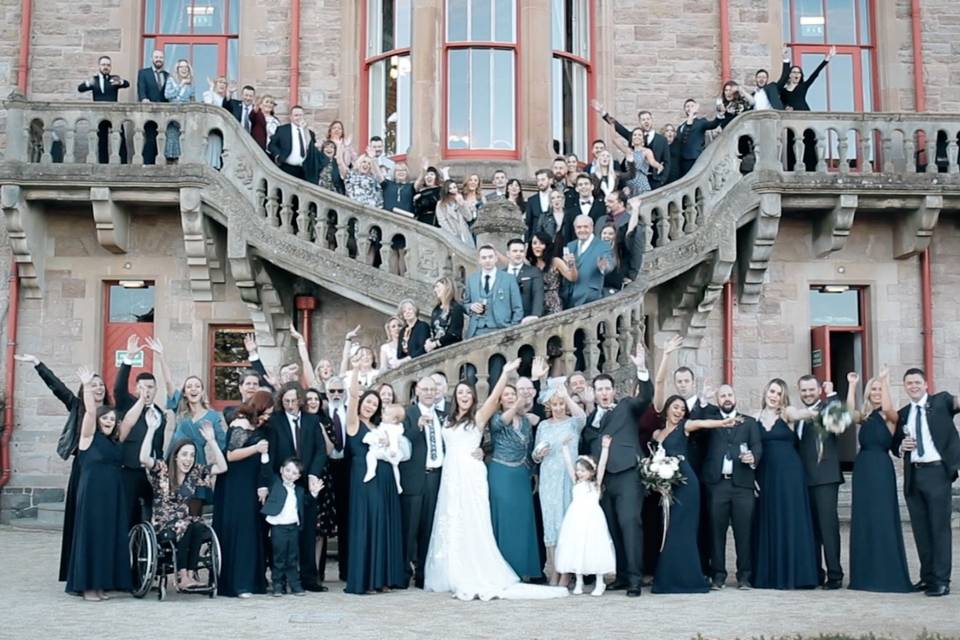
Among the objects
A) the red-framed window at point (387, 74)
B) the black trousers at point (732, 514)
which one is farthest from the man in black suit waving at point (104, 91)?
the black trousers at point (732, 514)

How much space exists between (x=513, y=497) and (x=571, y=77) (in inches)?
319

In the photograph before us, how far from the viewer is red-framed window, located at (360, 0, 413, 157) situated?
53.8 feet

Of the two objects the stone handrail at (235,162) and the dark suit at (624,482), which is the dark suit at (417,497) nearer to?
the dark suit at (624,482)

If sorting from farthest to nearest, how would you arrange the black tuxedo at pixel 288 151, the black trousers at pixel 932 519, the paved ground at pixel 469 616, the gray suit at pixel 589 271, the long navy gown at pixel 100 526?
the black tuxedo at pixel 288 151 → the gray suit at pixel 589 271 → the black trousers at pixel 932 519 → the long navy gown at pixel 100 526 → the paved ground at pixel 469 616

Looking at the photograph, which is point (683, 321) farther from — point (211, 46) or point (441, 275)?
point (211, 46)

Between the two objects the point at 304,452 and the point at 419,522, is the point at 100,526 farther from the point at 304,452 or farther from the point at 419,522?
the point at 419,522

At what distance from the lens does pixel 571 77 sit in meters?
16.6

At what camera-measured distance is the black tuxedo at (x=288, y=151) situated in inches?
578

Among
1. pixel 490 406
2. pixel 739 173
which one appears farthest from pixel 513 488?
→ pixel 739 173

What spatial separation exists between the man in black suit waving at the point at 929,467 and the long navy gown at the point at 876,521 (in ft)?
0.43

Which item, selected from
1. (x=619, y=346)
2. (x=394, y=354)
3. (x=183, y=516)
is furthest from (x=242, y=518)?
(x=619, y=346)

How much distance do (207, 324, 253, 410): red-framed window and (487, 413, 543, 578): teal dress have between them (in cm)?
672

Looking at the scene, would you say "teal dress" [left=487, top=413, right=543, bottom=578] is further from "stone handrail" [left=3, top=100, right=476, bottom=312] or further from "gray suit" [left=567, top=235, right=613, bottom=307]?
"stone handrail" [left=3, top=100, right=476, bottom=312]

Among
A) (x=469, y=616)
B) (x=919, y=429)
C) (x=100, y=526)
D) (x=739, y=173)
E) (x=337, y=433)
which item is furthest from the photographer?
(x=739, y=173)
